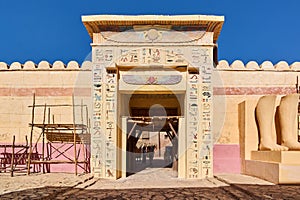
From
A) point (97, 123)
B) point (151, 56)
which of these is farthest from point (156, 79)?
point (97, 123)

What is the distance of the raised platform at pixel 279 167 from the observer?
26.7ft

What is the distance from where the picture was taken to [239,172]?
10789 mm

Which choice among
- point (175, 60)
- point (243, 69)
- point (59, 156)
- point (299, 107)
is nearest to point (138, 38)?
point (175, 60)

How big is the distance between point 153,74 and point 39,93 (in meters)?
3.37

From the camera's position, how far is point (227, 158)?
10852mm

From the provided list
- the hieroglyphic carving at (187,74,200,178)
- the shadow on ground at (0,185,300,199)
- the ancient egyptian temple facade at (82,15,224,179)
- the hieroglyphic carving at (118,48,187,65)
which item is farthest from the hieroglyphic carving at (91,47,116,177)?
the shadow on ground at (0,185,300,199)

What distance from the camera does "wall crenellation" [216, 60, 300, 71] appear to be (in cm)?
1124

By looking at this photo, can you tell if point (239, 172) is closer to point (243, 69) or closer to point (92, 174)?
point (243, 69)

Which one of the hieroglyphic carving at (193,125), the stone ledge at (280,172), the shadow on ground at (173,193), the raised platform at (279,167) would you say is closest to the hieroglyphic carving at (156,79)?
the hieroglyphic carving at (193,125)

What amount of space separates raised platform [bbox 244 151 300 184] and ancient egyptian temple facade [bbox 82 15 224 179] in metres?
1.45

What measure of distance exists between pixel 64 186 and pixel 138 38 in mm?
4451

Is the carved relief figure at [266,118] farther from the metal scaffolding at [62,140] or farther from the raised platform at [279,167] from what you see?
the metal scaffolding at [62,140]

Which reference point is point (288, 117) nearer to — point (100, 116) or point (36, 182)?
point (100, 116)

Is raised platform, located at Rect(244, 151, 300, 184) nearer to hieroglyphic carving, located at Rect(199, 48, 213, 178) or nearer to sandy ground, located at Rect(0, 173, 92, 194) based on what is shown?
hieroglyphic carving, located at Rect(199, 48, 213, 178)
